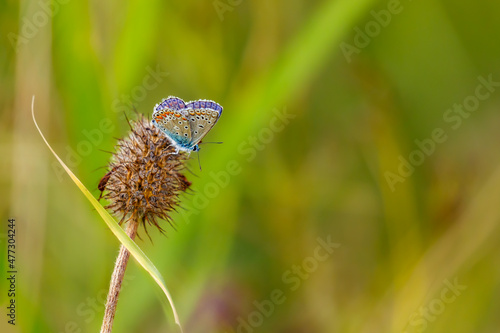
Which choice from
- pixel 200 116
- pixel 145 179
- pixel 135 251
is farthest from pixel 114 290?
pixel 200 116

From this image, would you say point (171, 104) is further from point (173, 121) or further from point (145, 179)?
point (145, 179)

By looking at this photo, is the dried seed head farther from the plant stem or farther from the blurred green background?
the blurred green background

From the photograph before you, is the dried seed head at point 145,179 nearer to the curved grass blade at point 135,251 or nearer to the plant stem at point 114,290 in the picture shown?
the plant stem at point 114,290

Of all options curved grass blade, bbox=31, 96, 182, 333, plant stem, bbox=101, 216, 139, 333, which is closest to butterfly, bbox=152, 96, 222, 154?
plant stem, bbox=101, 216, 139, 333

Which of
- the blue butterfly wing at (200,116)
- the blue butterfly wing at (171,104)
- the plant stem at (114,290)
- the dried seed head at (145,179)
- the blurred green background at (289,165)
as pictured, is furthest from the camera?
the blurred green background at (289,165)

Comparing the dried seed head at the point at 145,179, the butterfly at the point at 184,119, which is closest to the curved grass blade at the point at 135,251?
the dried seed head at the point at 145,179

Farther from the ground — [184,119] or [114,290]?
[184,119]

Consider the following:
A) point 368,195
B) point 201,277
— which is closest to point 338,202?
point 368,195

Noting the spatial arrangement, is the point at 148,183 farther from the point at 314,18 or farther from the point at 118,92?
the point at 314,18
